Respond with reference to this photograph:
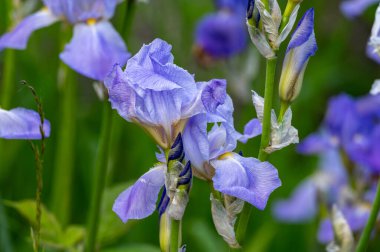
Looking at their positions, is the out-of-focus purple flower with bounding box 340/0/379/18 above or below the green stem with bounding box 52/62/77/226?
above

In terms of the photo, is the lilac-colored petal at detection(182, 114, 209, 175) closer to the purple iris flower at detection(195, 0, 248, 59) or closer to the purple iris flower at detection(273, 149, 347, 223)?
the purple iris flower at detection(273, 149, 347, 223)

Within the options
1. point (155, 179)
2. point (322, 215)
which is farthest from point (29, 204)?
point (322, 215)

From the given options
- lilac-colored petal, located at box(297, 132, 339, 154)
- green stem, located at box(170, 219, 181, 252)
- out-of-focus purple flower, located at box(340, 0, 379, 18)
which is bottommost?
lilac-colored petal, located at box(297, 132, 339, 154)

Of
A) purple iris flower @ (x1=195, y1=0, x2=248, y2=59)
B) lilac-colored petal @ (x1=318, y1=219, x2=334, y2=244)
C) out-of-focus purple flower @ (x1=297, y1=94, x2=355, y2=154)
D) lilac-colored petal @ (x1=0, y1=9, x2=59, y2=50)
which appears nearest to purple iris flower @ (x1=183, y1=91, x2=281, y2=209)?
lilac-colored petal @ (x1=0, y1=9, x2=59, y2=50)

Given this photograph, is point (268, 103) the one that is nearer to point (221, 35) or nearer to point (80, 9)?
point (80, 9)

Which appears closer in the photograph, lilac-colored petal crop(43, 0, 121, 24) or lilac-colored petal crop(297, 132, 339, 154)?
lilac-colored petal crop(43, 0, 121, 24)

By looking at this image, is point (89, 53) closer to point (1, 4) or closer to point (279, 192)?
point (1, 4)
